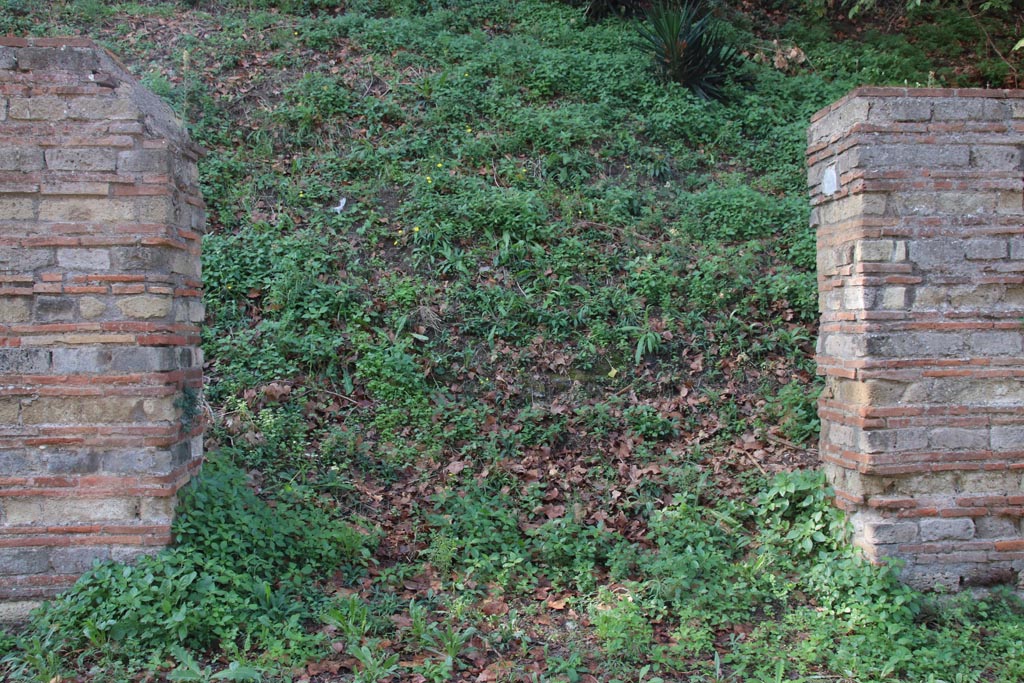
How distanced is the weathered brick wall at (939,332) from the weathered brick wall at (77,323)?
4344 mm

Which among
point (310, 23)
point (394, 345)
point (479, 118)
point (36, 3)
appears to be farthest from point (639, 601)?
point (36, 3)

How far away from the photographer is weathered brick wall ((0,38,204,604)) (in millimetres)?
4141

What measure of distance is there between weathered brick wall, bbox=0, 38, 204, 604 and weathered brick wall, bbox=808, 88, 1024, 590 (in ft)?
14.3

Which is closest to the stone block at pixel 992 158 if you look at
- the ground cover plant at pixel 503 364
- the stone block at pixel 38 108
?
the ground cover plant at pixel 503 364

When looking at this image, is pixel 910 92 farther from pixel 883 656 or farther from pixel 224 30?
pixel 224 30

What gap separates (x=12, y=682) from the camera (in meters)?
3.54

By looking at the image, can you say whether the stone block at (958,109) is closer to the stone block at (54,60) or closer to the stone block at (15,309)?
the stone block at (54,60)

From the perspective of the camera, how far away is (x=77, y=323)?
13.7ft

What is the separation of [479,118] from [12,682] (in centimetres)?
777

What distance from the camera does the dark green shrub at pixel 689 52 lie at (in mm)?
10118

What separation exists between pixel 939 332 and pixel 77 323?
5.30 m

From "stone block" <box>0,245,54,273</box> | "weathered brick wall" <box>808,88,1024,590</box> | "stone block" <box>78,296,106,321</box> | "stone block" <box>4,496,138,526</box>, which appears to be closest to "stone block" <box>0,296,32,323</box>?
"stone block" <box>0,245,54,273</box>

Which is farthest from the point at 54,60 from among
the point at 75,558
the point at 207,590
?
the point at 207,590

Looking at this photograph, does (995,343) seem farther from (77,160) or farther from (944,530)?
(77,160)
